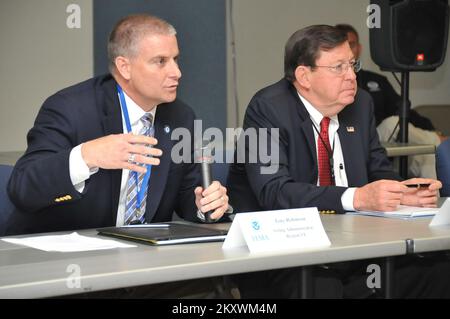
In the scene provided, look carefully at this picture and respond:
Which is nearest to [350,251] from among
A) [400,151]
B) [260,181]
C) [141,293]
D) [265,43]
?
[141,293]

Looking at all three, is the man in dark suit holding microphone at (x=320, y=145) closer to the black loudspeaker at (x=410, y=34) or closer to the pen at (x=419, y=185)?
the pen at (x=419, y=185)

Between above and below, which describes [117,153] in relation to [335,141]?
above

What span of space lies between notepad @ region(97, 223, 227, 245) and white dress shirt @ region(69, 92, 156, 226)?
0.58 ft

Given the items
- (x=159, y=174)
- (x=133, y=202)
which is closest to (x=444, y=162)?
(x=159, y=174)

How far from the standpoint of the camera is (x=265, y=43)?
6.63 m

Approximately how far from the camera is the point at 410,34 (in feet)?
17.1

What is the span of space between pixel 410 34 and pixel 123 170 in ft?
9.62

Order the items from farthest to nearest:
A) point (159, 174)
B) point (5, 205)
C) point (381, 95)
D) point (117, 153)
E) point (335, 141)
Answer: point (381, 95) → point (335, 141) → point (159, 174) → point (5, 205) → point (117, 153)

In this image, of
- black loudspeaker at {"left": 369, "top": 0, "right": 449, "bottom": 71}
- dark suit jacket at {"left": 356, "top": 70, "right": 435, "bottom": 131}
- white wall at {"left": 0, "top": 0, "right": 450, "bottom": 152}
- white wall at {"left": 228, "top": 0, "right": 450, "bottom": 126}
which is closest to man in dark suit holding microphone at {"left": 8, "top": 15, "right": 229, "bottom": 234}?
white wall at {"left": 0, "top": 0, "right": 450, "bottom": 152}

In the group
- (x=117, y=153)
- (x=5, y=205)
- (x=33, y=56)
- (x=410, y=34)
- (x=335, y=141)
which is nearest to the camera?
(x=117, y=153)

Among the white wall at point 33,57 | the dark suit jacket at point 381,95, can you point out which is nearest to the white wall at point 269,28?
the dark suit jacket at point 381,95

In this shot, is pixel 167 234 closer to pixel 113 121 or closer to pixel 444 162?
pixel 113 121

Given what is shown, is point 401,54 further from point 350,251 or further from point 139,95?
point 350,251

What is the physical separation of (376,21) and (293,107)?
2.09 metres
